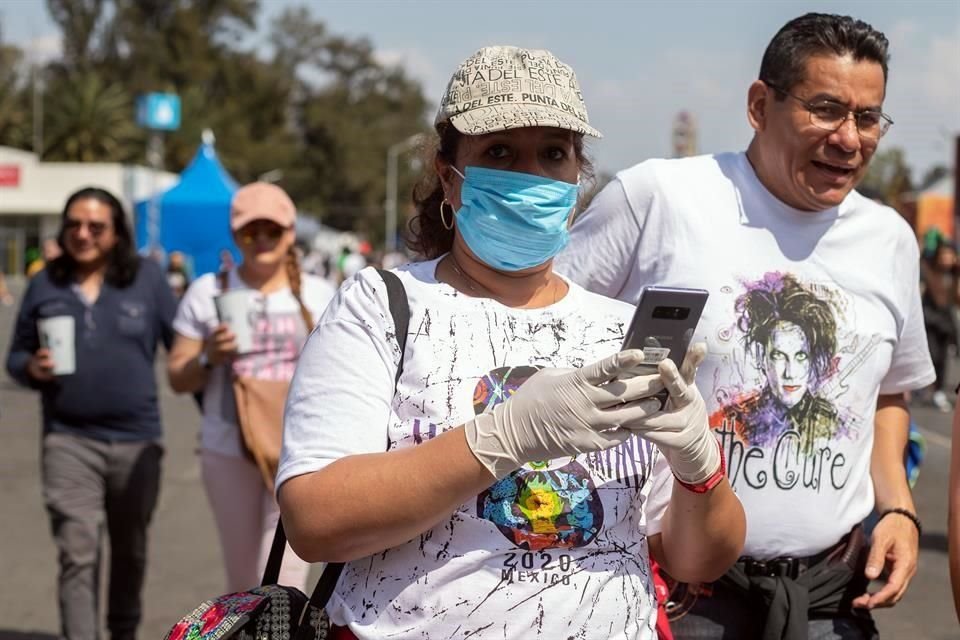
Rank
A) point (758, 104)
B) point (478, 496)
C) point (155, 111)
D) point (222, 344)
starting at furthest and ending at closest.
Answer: point (155, 111) < point (222, 344) < point (758, 104) < point (478, 496)

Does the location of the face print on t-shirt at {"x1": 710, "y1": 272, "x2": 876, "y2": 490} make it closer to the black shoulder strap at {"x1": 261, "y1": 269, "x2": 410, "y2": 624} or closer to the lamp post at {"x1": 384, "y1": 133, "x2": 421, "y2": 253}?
the black shoulder strap at {"x1": 261, "y1": 269, "x2": 410, "y2": 624}

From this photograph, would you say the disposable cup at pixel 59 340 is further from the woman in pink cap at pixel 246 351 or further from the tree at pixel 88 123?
the tree at pixel 88 123

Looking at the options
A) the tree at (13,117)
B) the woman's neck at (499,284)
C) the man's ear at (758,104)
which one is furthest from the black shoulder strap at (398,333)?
the tree at (13,117)

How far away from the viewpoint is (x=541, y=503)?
2.20 meters

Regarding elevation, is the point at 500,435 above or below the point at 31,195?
below

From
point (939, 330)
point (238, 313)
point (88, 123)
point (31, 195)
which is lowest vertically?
point (939, 330)

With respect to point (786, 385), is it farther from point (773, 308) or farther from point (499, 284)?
point (499, 284)

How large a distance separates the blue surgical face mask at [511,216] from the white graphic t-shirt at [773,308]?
72 centimetres

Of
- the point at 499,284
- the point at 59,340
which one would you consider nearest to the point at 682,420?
the point at 499,284

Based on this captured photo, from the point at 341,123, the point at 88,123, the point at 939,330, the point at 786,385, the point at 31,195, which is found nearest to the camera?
the point at 786,385

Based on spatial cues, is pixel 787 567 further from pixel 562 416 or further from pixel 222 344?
pixel 222 344

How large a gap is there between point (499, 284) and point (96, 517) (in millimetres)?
3487

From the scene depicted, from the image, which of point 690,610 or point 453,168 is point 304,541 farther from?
point 690,610

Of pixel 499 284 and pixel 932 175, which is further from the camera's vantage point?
pixel 932 175
